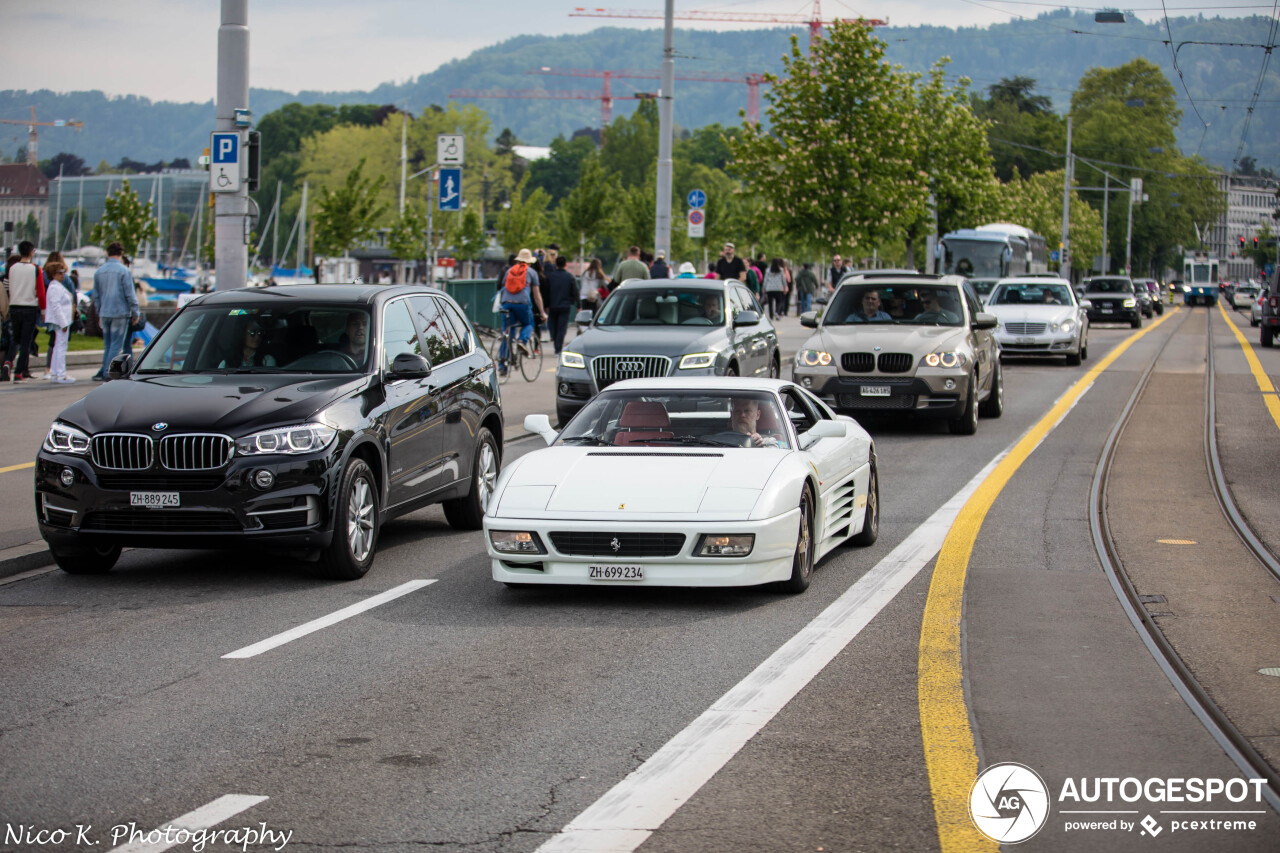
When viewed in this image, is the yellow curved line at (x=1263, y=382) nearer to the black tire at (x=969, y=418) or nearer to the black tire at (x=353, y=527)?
the black tire at (x=969, y=418)

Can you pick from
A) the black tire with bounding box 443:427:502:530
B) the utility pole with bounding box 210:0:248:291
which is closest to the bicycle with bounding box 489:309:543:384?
the utility pole with bounding box 210:0:248:291

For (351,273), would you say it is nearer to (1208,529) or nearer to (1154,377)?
(1154,377)

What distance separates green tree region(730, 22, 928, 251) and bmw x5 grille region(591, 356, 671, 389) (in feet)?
57.9

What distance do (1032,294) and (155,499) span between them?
989 inches

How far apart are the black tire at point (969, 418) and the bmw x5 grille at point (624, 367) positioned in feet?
10.8

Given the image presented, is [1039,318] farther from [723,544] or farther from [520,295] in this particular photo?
[723,544]

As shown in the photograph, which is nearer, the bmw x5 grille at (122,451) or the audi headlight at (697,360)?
the bmw x5 grille at (122,451)

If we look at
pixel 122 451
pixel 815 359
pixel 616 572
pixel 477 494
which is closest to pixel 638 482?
pixel 616 572

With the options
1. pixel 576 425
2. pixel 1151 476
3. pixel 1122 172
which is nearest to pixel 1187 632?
pixel 576 425

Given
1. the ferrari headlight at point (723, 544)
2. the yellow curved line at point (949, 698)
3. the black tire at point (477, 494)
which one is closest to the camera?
the yellow curved line at point (949, 698)

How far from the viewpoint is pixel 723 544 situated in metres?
7.75

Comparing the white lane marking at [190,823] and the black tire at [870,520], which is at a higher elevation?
the black tire at [870,520]

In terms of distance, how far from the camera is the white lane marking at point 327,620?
704 centimetres

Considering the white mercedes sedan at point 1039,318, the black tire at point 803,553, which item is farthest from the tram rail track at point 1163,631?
the white mercedes sedan at point 1039,318
